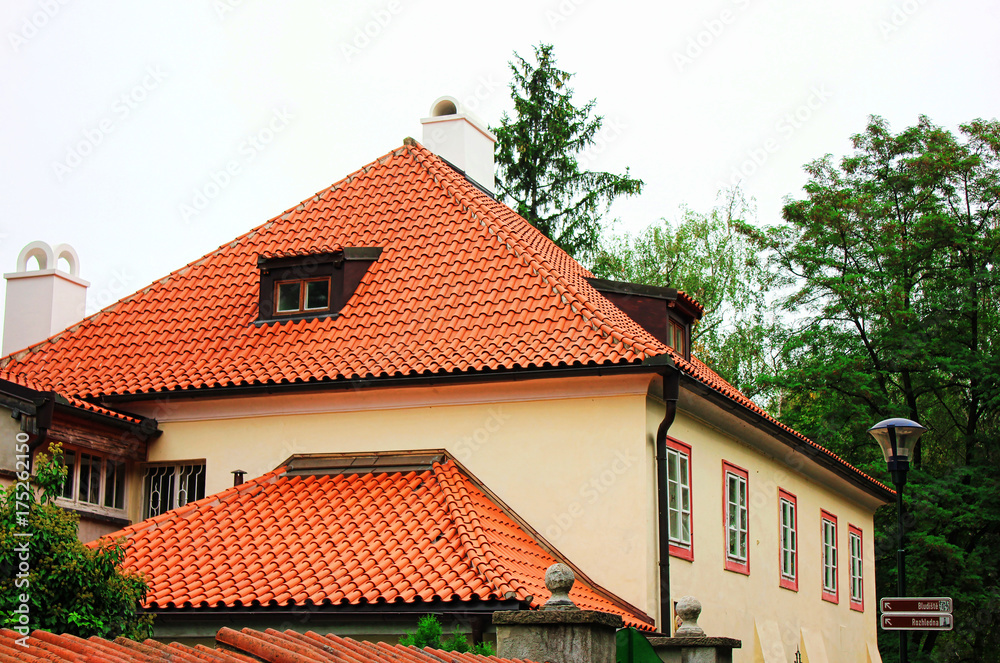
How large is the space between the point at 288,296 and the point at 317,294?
1.35 ft

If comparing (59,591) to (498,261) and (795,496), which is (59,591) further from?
(795,496)

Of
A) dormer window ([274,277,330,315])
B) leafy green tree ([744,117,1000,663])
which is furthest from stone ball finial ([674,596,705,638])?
leafy green tree ([744,117,1000,663])

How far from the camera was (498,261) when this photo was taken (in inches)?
628

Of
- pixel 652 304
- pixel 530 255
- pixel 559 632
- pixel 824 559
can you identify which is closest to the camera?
pixel 559 632

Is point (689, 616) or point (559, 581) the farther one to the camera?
point (689, 616)

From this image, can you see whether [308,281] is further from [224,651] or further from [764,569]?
[224,651]

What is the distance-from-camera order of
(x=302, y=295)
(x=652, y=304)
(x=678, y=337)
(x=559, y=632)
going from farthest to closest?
(x=678, y=337) → (x=652, y=304) → (x=302, y=295) → (x=559, y=632)

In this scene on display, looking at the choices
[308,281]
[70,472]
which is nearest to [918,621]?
[308,281]

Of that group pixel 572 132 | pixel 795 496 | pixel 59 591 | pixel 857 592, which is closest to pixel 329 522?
pixel 59 591

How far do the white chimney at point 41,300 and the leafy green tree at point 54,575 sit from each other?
11.4m

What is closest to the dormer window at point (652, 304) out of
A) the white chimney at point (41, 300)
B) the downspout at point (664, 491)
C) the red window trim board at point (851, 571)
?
the downspout at point (664, 491)

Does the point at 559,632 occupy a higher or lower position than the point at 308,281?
lower

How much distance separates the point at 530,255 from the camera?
1586cm

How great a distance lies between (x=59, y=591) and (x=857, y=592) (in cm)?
1865
